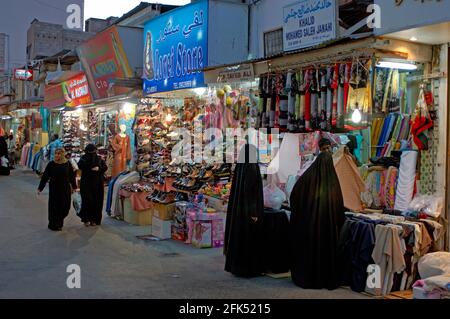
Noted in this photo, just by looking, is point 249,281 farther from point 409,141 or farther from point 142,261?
point 409,141

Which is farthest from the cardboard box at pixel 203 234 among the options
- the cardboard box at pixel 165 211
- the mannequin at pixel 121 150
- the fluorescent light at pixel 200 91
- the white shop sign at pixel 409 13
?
the mannequin at pixel 121 150

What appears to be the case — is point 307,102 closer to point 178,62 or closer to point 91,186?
point 178,62

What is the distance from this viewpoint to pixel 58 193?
10594 millimetres

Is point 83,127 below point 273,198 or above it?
above

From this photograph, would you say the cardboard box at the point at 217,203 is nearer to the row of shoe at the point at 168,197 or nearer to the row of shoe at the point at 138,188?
the row of shoe at the point at 168,197

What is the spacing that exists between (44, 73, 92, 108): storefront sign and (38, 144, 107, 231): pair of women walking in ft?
25.6

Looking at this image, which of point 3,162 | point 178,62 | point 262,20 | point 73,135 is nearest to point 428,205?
point 262,20

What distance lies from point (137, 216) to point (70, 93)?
1118cm

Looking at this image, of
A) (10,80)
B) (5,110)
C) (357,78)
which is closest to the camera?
(357,78)

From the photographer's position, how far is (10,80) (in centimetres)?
3872

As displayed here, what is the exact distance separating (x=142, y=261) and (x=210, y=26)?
5653 mm

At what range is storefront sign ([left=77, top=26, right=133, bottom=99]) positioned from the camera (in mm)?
15234
